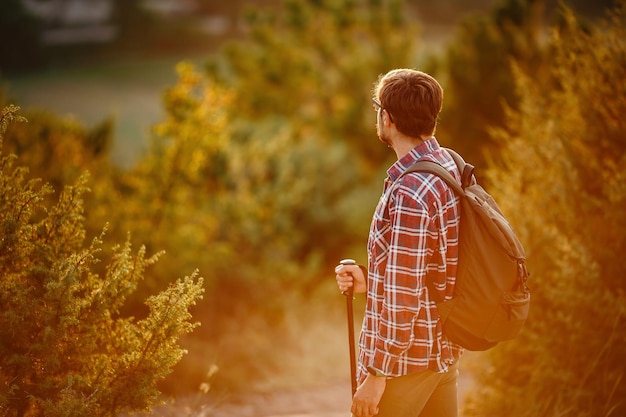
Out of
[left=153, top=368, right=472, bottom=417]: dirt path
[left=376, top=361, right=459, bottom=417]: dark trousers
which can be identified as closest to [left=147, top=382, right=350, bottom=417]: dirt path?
[left=153, top=368, right=472, bottom=417]: dirt path

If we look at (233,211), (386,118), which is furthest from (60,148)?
(386,118)

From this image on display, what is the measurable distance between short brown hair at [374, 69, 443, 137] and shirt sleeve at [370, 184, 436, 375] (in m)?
0.27

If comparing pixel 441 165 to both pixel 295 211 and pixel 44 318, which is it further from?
pixel 295 211

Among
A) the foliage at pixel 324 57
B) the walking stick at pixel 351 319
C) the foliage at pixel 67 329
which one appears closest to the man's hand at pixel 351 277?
the walking stick at pixel 351 319

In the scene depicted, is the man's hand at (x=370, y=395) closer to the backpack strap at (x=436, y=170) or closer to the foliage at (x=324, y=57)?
the backpack strap at (x=436, y=170)

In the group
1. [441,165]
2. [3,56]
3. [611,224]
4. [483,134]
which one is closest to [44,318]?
[441,165]

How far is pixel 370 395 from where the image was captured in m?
2.25

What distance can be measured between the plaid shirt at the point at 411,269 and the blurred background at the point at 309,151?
129cm

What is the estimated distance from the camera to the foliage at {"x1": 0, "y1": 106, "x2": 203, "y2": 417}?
2.69m

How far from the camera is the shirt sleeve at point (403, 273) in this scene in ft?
7.13

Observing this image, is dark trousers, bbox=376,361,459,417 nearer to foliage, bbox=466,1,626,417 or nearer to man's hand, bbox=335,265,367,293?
man's hand, bbox=335,265,367,293

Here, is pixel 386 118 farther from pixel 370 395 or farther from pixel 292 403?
pixel 292 403

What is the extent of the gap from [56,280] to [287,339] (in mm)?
8465

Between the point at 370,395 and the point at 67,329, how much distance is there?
4.59 ft
